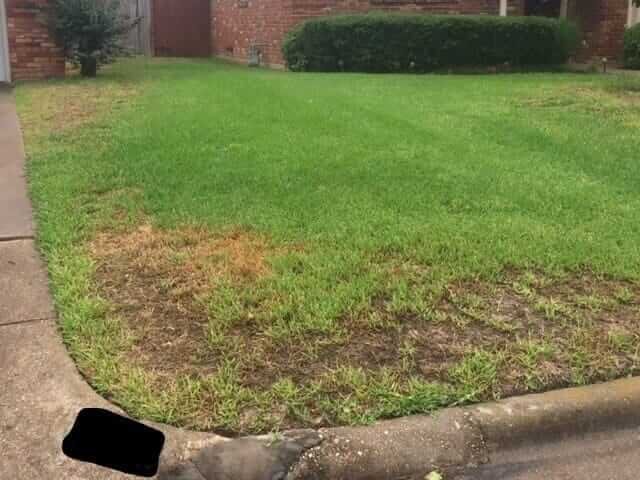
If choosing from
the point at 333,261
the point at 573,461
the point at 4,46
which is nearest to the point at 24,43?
the point at 4,46

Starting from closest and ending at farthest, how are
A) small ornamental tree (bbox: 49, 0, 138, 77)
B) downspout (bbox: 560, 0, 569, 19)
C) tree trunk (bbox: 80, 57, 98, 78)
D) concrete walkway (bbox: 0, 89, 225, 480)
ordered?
concrete walkway (bbox: 0, 89, 225, 480), small ornamental tree (bbox: 49, 0, 138, 77), tree trunk (bbox: 80, 57, 98, 78), downspout (bbox: 560, 0, 569, 19)

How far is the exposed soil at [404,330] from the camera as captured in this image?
3307mm

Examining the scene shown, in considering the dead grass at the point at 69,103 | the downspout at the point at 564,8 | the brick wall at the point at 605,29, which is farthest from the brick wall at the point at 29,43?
the downspout at the point at 564,8

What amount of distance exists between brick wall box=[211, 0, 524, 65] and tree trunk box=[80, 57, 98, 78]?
4.84m

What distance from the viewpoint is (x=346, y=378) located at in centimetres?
320

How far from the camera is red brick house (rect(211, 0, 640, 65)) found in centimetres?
1664

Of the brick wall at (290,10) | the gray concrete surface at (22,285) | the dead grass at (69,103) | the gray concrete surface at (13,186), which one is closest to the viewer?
the gray concrete surface at (22,285)

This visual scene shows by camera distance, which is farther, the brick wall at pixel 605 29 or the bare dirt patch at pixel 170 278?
the brick wall at pixel 605 29

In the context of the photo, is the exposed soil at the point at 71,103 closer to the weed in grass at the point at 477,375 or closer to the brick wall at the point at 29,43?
the brick wall at the point at 29,43

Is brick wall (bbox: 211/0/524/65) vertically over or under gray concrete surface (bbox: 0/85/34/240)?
over

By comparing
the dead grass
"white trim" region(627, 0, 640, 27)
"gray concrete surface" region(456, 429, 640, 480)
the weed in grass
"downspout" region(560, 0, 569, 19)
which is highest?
"downspout" region(560, 0, 569, 19)

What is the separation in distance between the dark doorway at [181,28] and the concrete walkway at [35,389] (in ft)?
61.5

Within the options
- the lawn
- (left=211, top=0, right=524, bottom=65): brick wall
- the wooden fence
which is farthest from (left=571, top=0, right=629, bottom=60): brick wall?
the wooden fence

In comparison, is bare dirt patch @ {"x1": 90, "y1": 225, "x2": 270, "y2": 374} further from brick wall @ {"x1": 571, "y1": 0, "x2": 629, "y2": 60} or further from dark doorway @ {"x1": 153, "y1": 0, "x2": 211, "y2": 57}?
dark doorway @ {"x1": 153, "y1": 0, "x2": 211, "y2": 57}
